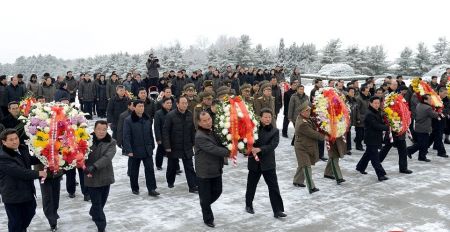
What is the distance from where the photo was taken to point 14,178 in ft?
19.6

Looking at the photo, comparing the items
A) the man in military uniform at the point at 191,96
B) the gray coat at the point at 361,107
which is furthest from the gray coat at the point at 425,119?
the man in military uniform at the point at 191,96

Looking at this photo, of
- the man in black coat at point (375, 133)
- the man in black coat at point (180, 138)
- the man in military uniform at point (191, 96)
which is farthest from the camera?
the man in military uniform at point (191, 96)

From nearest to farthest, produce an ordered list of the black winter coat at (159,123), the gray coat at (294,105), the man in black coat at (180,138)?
the man in black coat at (180,138), the black winter coat at (159,123), the gray coat at (294,105)

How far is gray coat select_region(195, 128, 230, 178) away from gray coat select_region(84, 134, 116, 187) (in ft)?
4.50

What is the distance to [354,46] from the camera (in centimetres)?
4350

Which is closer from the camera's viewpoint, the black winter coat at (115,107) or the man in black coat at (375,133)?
the man in black coat at (375,133)

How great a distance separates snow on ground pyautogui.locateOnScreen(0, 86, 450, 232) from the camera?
697cm

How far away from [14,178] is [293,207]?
15.1 ft

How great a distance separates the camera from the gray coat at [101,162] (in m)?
6.62

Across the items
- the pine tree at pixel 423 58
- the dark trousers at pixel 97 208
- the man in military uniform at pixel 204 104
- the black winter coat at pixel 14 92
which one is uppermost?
the pine tree at pixel 423 58

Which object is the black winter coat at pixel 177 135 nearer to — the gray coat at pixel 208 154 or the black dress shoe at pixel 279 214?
the gray coat at pixel 208 154

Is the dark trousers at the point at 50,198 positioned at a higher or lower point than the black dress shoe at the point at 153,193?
higher

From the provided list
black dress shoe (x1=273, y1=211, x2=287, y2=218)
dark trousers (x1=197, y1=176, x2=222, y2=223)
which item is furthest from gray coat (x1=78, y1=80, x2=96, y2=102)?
black dress shoe (x1=273, y1=211, x2=287, y2=218)

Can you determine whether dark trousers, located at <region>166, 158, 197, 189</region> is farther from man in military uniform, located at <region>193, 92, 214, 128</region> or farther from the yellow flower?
the yellow flower
